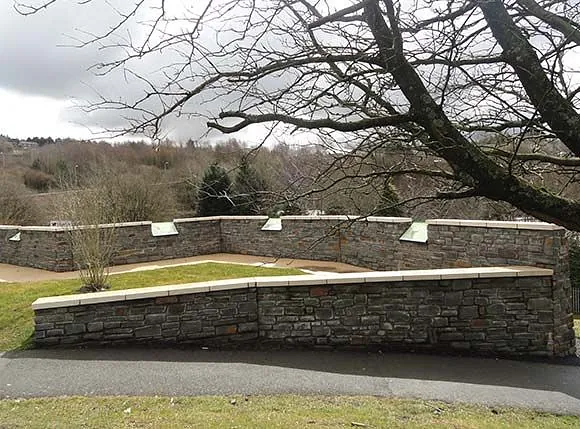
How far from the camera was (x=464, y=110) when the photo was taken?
4000mm

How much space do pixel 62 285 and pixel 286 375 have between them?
17.4 feet

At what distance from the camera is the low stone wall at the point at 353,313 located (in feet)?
18.4

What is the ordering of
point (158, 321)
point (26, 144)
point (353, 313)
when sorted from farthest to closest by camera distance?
1. point (26, 144)
2. point (353, 313)
3. point (158, 321)

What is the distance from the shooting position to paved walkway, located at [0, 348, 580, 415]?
4.45m

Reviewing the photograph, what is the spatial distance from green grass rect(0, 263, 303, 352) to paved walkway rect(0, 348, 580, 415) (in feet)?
2.50

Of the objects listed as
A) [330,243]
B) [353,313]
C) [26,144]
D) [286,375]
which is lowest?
[286,375]

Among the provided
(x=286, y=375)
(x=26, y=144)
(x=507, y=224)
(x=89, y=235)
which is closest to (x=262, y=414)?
(x=286, y=375)

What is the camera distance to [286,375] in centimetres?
489

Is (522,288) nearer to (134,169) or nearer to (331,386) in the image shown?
(331,386)

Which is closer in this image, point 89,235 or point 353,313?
point 353,313

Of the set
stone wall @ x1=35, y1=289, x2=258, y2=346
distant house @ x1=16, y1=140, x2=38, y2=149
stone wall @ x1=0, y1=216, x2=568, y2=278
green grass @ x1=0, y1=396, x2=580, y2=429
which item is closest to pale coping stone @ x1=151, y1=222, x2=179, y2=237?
stone wall @ x1=0, y1=216, x2=568, y2=278

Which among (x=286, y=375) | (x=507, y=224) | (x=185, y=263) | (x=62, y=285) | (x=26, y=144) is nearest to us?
(x=286, y=375)

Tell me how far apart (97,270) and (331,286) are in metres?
4.46

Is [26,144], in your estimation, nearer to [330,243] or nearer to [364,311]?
[330,243]
